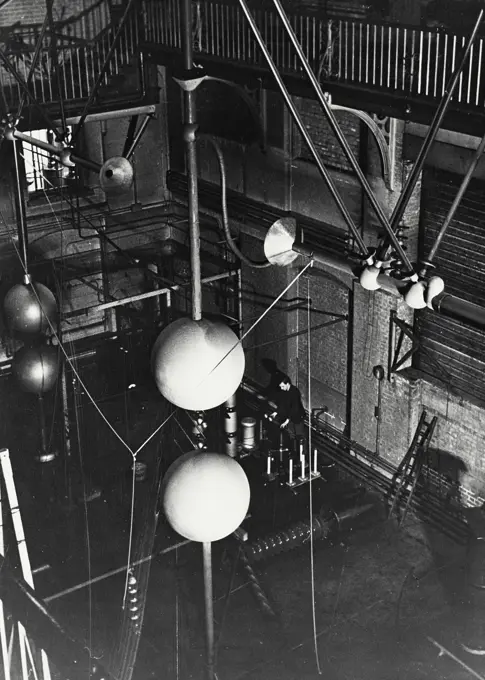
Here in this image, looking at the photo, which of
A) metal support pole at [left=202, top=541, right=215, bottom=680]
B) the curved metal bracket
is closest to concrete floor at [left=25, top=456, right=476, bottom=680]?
metal support pole at [left=202, top=541, right=215, bottom=680]

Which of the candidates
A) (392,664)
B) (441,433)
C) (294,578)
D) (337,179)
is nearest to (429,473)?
(441,433)

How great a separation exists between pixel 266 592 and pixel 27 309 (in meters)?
5.06

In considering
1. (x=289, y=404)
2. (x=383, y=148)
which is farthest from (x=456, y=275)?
(x=289, y=404)

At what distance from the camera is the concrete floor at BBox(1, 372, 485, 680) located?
10016 mm

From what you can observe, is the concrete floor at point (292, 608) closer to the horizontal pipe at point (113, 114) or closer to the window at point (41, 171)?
the window at point (41, 171)

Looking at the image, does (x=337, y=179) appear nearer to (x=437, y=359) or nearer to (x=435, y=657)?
(x=437, y=359)

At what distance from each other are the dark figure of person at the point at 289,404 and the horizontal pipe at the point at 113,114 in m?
4.92

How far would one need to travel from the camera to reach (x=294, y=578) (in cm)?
1152

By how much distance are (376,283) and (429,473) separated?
9.33 m

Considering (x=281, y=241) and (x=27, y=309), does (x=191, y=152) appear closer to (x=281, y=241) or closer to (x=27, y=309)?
(x=281, y=241)

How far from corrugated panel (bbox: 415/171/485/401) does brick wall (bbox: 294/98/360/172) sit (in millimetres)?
1366

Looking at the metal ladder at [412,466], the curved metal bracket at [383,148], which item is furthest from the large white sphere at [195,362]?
the metal ladder at [412,466]

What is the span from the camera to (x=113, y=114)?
15523 mm

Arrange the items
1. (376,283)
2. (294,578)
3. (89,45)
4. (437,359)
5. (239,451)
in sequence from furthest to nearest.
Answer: (89,45)
(239,451)
(437,359)
(294,578)
(376,283)
